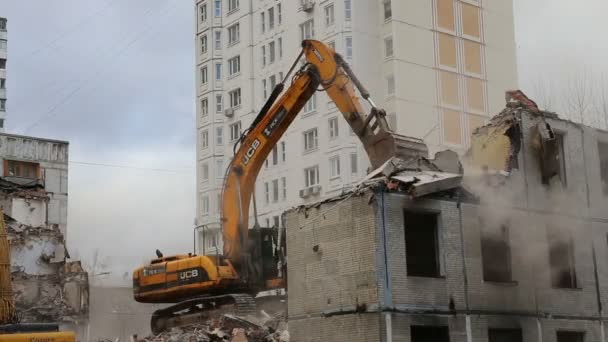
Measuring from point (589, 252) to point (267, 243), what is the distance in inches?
351

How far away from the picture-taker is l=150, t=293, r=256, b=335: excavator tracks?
25.3m

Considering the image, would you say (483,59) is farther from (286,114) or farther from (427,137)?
(286,114)

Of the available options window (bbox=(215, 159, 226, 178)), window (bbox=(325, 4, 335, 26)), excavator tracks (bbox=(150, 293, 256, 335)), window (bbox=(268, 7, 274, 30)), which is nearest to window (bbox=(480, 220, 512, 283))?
excavator tracks (bbox=(150, 293, 256, 335))

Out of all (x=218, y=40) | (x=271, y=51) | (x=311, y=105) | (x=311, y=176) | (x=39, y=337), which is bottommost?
(x=39, y=337)

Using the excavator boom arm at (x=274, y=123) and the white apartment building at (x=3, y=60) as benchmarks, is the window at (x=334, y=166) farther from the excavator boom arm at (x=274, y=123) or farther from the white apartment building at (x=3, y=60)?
the white apartment building at (x=3, y=60)

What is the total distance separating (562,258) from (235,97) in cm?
4148

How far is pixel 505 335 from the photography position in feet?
72.3

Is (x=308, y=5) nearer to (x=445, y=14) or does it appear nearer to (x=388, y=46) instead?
(x=388, y=46)

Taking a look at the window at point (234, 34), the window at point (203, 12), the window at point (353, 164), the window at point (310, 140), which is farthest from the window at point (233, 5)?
the window at point (353, 164)

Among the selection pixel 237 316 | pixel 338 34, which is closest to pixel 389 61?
pixel 338 34

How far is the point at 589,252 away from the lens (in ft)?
79.4

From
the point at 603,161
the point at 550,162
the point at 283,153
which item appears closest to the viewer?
the point at 550,162

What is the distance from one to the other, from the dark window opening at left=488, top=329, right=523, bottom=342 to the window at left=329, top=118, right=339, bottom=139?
1264 inches

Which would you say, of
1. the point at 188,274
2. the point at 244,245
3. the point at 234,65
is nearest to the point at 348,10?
the point at 234,65
